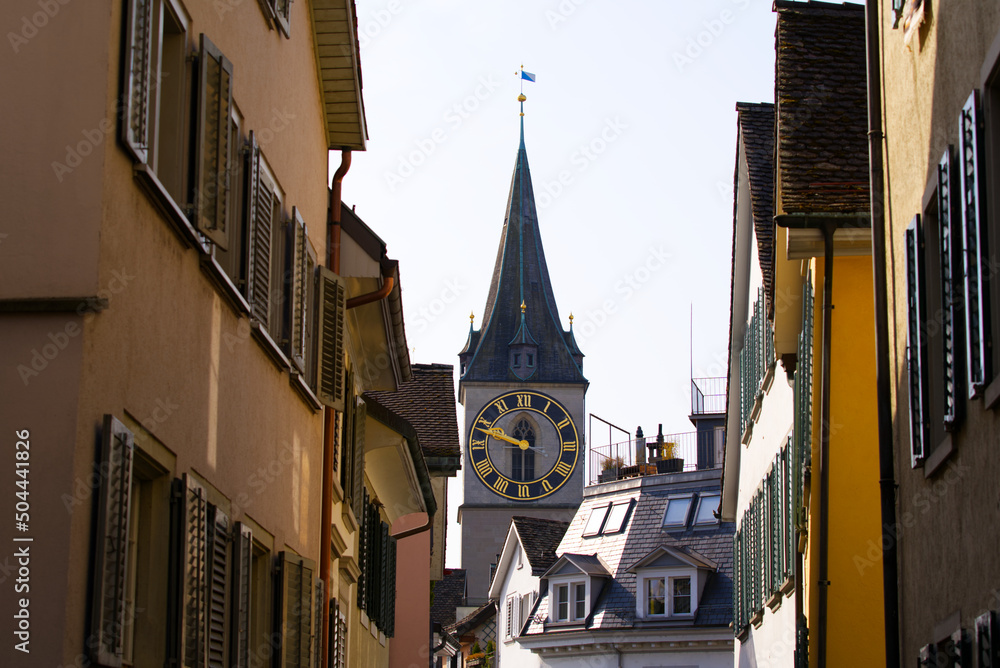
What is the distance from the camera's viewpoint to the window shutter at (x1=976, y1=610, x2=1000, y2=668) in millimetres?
6008

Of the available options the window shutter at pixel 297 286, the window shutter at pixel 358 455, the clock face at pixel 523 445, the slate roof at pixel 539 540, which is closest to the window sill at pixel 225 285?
the window shutter at pixel 297 286

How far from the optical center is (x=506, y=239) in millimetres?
87188

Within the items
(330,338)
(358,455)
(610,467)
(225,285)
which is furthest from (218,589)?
(610,467)

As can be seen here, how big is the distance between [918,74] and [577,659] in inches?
1245

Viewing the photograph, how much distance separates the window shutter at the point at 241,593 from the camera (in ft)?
25.8

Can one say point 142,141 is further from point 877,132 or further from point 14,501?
point 877,132

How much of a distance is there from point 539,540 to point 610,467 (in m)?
5.23

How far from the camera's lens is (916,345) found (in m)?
8.06

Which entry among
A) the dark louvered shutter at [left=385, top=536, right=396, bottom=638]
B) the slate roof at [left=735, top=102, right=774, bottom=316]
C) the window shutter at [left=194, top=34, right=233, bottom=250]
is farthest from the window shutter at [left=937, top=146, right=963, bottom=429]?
the dark louvered shutter at [left=385, top=536, right=396, bottom=638]

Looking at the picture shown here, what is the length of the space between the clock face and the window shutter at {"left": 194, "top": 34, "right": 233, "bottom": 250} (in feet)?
250

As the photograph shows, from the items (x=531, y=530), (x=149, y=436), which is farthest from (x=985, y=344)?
(x=531, y=530)

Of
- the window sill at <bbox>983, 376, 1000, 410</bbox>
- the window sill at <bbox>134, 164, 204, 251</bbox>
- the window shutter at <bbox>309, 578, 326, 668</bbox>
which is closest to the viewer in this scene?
the window sill at <bbox>134, 164, 204, 251</bbox>

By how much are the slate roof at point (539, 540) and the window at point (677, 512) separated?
3972 mm

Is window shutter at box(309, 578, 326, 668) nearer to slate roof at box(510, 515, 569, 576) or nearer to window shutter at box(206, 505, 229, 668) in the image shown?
window shutter at box(206, 505, 229, 668)
